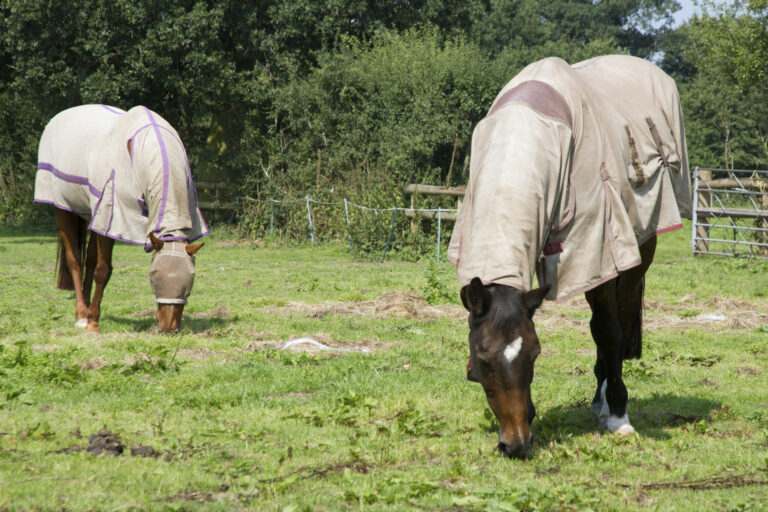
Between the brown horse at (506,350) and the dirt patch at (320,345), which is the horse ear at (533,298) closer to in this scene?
the brown horse at (506,350)

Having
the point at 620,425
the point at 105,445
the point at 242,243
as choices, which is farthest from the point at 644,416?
the point at 242,243

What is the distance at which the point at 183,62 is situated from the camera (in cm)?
2122

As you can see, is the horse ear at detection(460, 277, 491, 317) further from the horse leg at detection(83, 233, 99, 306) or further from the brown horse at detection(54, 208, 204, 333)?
the horse leg at detection(83, 233, 99, 306)

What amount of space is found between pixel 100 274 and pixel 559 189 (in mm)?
5596

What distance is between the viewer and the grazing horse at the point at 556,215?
366 centimetres

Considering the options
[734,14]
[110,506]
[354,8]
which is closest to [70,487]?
A: [110,506]

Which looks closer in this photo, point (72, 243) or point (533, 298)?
point (533, 298)

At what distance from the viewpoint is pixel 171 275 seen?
274 inches

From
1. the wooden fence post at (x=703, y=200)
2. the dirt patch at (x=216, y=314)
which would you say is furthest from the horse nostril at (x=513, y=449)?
the wooden fence post at (x=703, y=200)

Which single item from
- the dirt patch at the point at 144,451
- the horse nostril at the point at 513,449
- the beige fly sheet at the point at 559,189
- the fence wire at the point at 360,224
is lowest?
the fence wire at the point at 360,224

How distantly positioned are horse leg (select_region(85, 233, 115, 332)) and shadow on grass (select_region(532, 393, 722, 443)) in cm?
496

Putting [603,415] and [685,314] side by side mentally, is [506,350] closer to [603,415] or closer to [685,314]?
[603,415]

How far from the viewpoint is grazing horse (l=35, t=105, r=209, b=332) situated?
23.3ft

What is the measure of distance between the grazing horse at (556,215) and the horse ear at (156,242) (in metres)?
3.72
